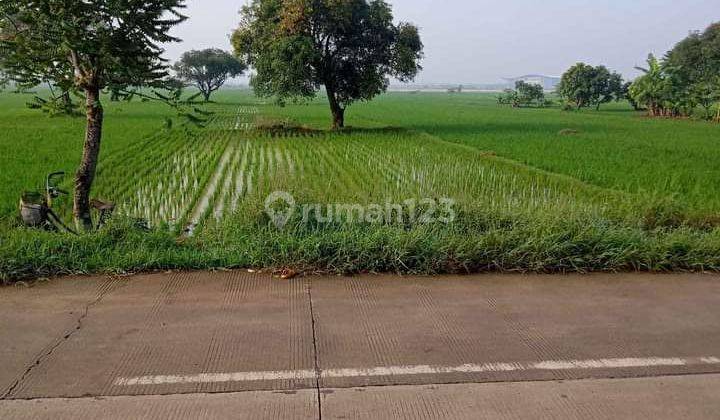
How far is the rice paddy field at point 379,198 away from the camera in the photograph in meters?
5.25

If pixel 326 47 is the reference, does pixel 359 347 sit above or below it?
below

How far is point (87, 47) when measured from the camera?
558 centimetres

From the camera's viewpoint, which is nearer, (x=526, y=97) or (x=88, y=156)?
(x=88, y=156)

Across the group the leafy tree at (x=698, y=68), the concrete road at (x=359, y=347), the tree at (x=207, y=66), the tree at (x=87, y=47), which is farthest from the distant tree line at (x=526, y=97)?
the concrete road at (x=359, y=347)

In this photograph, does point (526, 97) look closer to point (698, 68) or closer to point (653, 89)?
point (698, 68)

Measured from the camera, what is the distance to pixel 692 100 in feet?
121

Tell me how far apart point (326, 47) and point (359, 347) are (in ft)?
69.8

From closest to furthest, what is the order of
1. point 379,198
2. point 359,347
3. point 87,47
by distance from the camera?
point 359,347, point 87,47, point 379,198

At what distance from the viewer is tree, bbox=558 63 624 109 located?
52.7 metres

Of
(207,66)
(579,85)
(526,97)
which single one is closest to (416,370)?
(579,85)

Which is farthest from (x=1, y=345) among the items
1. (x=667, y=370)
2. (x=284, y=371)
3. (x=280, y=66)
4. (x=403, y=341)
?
(x=280, y=66)

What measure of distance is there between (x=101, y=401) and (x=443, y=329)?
2.21m

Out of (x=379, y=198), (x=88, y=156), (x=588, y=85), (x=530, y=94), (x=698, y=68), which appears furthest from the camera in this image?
(x=530, y=94)

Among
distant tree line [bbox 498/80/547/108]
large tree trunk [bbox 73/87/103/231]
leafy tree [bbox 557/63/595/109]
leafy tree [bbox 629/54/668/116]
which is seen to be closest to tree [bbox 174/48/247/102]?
distant tree line [bbox 498/80/547/108]
